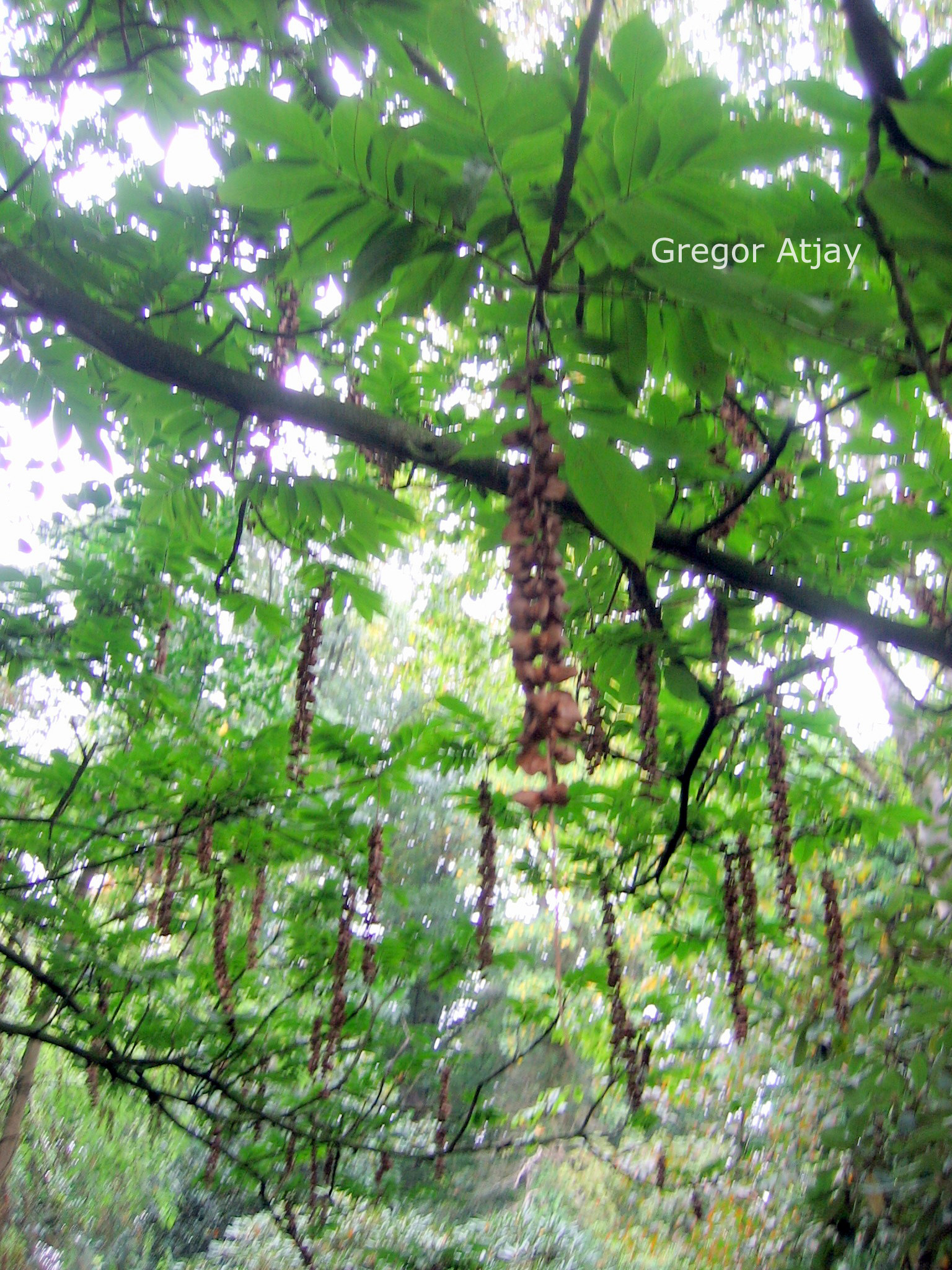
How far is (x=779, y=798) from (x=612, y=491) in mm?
1252

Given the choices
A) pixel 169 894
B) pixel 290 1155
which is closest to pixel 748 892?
pixel 169 894

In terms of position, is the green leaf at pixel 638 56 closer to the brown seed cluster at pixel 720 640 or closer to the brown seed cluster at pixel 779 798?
the brown seed cluster at pixel 720 640

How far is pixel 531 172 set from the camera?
0.81 m

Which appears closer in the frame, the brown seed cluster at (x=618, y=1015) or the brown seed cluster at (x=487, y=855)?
the brown seed cluster at (x=487, y=855)

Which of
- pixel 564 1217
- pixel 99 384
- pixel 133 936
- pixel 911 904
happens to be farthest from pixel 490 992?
pixel 99 384

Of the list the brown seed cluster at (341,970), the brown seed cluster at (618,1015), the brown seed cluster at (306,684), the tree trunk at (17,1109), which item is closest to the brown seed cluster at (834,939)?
the brown seed cluster at (618,1015)

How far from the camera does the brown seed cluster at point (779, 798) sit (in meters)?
1.83

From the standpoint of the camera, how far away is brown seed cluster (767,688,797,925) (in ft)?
6.00

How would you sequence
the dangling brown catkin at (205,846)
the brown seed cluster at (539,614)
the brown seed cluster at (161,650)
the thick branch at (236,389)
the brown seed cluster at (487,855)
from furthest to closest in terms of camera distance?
the brown seed cluster at (161,650)
the dangling brown catkin at (205,846)
the brown seed cluster at (487,855)
the thick branch at (236,389)
the brown seed cluster at (539,614)

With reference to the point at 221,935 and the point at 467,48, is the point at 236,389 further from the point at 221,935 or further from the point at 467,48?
the point at 221,935

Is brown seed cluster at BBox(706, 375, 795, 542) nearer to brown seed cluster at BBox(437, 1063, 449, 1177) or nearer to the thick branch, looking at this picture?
the thick branch

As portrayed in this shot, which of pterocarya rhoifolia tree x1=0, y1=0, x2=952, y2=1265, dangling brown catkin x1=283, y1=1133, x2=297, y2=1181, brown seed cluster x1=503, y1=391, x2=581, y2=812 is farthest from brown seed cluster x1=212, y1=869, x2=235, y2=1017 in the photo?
brown seed cluster x1=503, y1=391, x2=581, y2=812

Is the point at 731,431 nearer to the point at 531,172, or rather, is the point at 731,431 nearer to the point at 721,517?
the point at 721,517

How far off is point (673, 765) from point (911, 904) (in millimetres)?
2206
